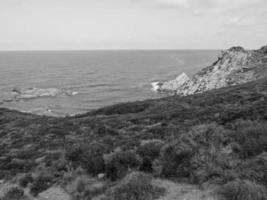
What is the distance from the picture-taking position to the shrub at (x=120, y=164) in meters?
7.10

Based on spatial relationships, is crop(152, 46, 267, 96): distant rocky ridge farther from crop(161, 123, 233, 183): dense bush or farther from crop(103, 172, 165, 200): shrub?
crop(103, 172, 165, 200): shrub

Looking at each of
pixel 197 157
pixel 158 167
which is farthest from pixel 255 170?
pixel 158 167

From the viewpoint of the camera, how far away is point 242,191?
15.5ft

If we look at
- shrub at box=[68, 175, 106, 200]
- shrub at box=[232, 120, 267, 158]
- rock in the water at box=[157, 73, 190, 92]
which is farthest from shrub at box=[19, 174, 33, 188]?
rock in the water at box=[157, 73, 190, 92]

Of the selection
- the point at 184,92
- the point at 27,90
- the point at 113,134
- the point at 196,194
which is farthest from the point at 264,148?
the point at 27,90

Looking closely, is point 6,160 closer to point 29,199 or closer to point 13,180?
point 13,180

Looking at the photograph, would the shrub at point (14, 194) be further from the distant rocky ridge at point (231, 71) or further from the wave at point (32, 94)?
the wave at point (32, 94)

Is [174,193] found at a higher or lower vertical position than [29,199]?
higher

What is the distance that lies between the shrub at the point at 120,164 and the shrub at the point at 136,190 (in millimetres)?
916

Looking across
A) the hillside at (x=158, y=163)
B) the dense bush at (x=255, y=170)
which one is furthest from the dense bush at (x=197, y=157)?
the dense bush at (x=255, y=170)

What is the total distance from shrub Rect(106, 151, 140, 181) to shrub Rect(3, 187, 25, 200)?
258cm

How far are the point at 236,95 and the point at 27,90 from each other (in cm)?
5414

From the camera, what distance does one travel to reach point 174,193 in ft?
18.7

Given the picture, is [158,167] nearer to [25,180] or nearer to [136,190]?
[136,190]
